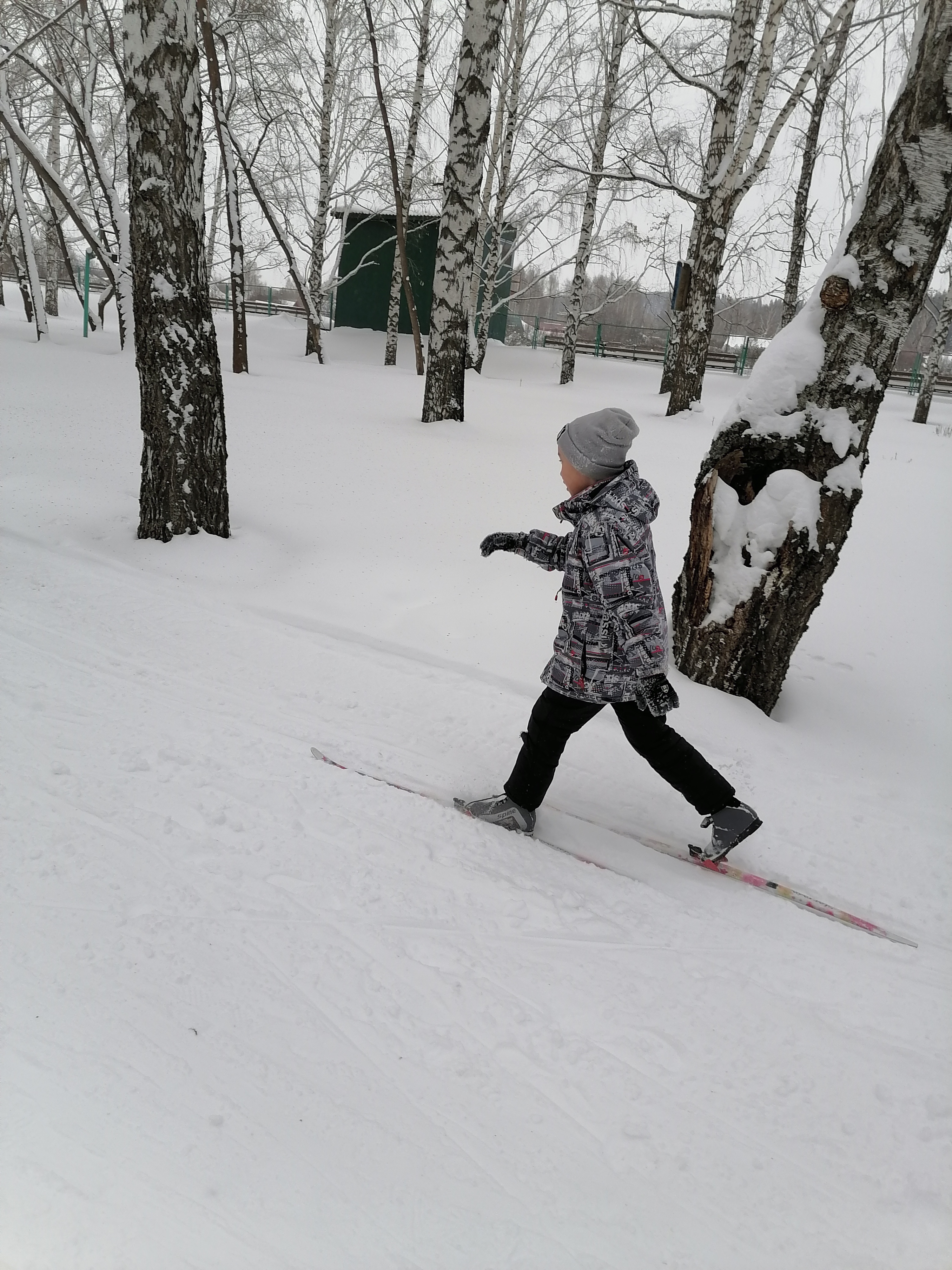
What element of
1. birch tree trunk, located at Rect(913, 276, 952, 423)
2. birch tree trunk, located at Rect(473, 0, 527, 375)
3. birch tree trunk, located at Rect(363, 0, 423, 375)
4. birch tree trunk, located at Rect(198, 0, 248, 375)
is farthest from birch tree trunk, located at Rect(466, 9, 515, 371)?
birch tree trunk, located at Rect(913, 276, 952, 423)

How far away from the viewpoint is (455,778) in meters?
2.95

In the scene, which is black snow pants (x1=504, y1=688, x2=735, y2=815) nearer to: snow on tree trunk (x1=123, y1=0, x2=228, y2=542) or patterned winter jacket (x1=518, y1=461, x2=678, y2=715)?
patterned winter jacket (x1=518, y1=461, x2=678, y2=715)

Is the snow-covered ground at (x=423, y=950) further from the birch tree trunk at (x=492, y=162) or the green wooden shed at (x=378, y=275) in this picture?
the green wooden shed at (x=378, y=275)

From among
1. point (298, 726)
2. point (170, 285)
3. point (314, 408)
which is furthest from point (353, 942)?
point (314, 408)

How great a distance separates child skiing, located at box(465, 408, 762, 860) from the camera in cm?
236

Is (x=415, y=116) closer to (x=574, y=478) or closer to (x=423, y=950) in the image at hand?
(x=574, y=478)

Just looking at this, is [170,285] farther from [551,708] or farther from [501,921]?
[501,921]

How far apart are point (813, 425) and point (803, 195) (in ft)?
47.9

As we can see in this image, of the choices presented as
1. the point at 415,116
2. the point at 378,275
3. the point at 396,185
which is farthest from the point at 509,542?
the point at 378,275

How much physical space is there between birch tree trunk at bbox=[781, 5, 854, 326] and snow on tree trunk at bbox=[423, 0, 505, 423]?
7939 mm

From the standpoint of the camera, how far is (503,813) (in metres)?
2.71

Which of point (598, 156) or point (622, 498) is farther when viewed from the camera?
point (598, 156)

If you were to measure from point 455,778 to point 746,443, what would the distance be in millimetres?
1945

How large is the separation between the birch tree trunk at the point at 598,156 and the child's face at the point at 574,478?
12.9 meters
